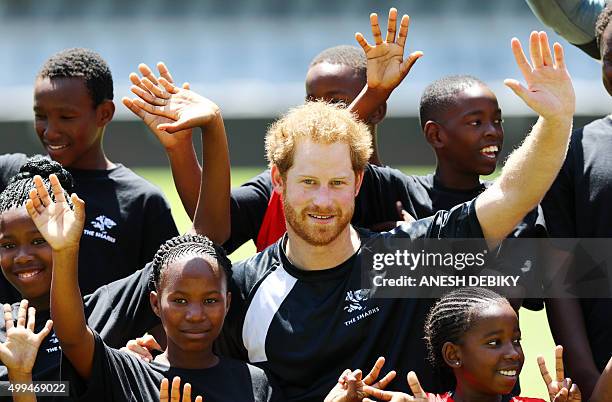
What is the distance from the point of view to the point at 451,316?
13.8ft

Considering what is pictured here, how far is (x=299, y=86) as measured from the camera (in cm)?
2402

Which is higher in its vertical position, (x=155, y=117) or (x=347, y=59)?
(x=347, y=59)

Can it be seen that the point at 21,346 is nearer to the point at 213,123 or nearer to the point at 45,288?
the point at 45,288

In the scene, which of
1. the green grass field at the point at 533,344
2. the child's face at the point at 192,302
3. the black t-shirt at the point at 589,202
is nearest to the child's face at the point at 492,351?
the black t-shirt at the point at 589,202

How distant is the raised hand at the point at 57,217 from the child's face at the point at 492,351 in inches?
57.3

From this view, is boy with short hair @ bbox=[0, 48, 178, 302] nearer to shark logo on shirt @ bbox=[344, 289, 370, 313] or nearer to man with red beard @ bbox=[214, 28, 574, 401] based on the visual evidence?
man with red beard @ bbox=[214, 28, 574, 401]

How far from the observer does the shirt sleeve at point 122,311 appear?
450 cm

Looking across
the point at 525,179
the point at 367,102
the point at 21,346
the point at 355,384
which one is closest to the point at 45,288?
the point at 21,346

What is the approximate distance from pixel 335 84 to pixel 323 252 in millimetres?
1569

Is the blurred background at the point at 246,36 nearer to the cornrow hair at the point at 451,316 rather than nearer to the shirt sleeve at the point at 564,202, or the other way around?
the shirt sleeve at the point at 564,202

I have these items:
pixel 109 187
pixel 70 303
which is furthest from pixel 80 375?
pixel 109 187

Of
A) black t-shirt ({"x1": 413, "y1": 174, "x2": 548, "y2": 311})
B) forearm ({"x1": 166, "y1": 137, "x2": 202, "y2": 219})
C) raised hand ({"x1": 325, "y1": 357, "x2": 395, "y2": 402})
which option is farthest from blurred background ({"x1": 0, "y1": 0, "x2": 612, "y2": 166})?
raised hand ({"x1": 325, "y1": 357, "x2": 395, "y2": 402})

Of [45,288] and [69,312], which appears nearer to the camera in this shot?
[69,312]

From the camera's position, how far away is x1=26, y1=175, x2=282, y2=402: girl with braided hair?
3.88 m
